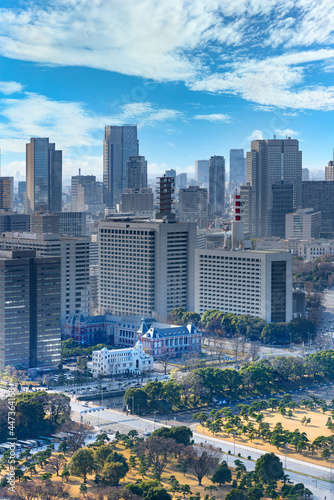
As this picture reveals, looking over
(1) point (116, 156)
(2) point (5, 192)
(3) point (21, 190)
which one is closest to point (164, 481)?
(2) point (5, 192)

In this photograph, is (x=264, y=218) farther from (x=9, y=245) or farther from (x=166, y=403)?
(x=166, y=403)

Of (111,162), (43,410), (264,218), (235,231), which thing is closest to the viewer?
(43,410)

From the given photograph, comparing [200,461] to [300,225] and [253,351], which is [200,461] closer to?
[253,351]

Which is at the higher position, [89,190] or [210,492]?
[89,190]

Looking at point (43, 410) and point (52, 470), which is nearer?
point (52, 470)

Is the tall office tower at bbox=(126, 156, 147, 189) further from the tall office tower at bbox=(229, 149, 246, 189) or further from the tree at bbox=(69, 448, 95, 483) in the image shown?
the tree at bbox=(69, 448, 95, 483)

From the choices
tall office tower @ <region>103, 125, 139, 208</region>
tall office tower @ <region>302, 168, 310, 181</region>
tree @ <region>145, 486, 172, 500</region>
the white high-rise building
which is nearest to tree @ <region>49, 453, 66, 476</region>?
tree @ <region>145, 486, 172, 500</region>

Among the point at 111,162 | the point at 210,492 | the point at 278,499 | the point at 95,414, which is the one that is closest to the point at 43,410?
the point at 95,414

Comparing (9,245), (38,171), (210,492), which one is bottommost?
(210,492)
